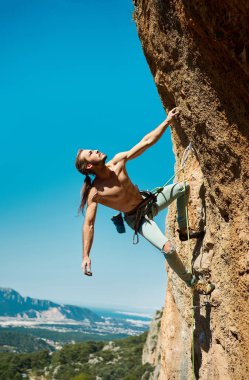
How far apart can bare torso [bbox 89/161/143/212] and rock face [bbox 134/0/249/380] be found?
1180mm

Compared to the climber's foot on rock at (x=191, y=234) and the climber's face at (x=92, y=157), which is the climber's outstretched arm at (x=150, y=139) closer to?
the climber's face at (x=92, y=157)

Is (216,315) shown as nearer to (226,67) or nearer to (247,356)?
(247,356)

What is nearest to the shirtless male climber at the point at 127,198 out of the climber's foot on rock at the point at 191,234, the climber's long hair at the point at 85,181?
the climber's long hair at the point at 85,181

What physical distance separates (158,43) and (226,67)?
5.33 ft

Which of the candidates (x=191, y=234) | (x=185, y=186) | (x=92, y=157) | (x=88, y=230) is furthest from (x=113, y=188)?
(x=191, y=234)

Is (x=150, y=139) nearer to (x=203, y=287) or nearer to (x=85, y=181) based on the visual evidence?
(x=85, y=181)

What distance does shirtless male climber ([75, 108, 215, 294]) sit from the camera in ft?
20.1

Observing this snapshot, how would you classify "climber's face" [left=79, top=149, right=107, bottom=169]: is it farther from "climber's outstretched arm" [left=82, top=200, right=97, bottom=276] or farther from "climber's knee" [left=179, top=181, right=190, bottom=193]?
"climber's knee" [left=179, top=181, right=190, bottom=193]

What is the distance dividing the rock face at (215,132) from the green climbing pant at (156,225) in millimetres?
219

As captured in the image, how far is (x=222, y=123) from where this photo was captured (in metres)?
4.90

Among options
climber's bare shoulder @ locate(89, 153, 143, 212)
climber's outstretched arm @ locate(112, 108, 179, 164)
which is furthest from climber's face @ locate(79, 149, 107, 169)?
climber's outstretched arm @ locate(112, 108, 179, 164)

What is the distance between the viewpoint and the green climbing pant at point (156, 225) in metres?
6.17

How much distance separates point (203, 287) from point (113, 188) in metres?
1.99

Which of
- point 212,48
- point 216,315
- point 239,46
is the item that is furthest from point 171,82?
point 216,315
